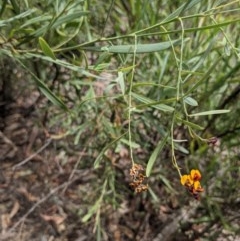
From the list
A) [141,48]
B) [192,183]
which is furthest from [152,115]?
[192,183]

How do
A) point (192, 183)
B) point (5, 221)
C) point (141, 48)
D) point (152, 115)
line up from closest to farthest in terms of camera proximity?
1. point (192, 183)
2. point (141, 48)
3. point (152, 115)
4. point (5, 221)

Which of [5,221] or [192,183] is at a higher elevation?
[192,183]

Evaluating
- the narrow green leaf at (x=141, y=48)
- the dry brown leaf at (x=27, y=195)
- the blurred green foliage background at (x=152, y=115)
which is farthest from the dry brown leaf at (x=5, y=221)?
the narrow green leaf at (x=141, y=48)

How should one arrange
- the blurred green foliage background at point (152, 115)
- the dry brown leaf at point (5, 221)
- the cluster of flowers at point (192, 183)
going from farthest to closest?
the dry brown leaf at point (5, 221), the blurred green foliage background at point (152, 115), the cluster of flowers at point (192, 183)

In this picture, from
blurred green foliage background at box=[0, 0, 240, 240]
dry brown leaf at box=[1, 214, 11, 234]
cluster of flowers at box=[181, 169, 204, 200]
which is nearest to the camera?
cluster of flowers at box=[181, 169, 204, 200]

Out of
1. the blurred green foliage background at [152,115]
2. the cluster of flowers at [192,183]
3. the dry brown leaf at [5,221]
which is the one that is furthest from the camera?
the dry brown leaf at [5,221]

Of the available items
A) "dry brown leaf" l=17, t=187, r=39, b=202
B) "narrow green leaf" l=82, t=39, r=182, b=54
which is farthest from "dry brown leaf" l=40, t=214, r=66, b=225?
"narrow green leaf" l=82, t=39, r=182, b=54

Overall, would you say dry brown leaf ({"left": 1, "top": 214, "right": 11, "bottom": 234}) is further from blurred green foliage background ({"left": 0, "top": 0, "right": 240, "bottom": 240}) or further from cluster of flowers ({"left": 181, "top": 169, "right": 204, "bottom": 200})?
cluster of flowers ({"left": 181, "top": 169, "right": 204, "bottom": 200})

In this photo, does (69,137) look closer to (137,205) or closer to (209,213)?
(137,205)

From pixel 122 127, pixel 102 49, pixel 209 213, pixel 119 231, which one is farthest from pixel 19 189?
pixel 102 49

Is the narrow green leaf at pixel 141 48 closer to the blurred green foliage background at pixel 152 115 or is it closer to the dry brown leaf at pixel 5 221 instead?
the blurred green foliage background at pixel 152 115

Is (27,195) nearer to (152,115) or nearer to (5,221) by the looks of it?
(5,221)
